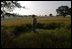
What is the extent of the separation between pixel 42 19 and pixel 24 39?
1.74 ft

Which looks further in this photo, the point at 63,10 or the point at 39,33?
the point at 63,10

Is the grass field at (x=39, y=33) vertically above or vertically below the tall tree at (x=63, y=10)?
below

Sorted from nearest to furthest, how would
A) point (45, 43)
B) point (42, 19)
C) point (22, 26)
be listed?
point (45, 43)
point (22, 26)
point (42, 19)

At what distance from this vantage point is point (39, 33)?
2301mm

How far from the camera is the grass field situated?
2188mm

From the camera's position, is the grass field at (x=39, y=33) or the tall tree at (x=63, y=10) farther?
the tall tree at (x=63, y=10)

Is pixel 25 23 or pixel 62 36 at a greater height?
pixel 25 23

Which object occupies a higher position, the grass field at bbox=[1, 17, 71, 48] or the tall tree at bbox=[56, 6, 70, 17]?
the tall tree at bbox=[56, 6, 70, 17]

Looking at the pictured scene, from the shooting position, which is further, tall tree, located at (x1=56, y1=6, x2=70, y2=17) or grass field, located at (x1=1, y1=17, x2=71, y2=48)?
tall tree, located at (x1=56, y1=6, x2=70, y2=17)

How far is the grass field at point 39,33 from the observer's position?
7.18 ft

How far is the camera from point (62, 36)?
2277 mm

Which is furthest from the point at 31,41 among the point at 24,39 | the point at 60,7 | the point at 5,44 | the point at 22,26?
the point at 60,7

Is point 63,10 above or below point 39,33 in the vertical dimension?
above

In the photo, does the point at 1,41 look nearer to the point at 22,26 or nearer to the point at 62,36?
the point at 22,26
